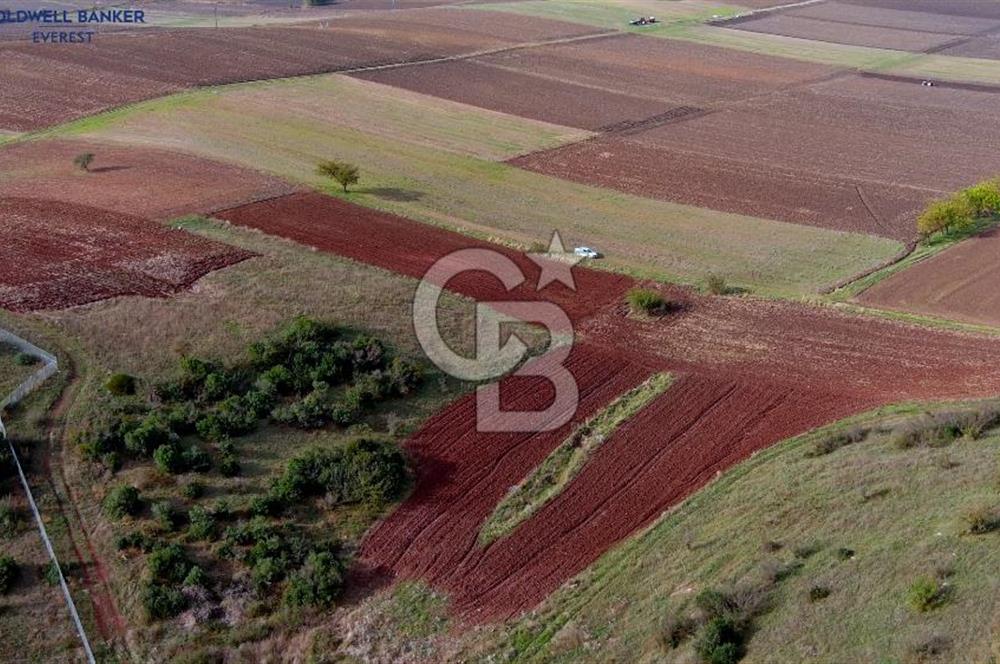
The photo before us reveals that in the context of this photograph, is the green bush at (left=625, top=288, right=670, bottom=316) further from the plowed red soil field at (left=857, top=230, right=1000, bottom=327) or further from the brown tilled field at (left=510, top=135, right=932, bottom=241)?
the brown tilled field at (left=510, top=135, right=932, bottom=241)

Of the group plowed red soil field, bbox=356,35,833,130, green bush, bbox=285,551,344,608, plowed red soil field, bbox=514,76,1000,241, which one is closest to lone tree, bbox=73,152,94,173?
plowed red soil field, bbox=514,76,1000,241

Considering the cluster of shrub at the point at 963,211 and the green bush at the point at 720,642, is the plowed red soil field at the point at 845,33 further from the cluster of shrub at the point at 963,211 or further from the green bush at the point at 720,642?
the green bush at the point at 720,642

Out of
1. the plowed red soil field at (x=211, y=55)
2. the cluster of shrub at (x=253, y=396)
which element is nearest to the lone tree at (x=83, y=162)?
the plowed red soil field at (x=211, y=55)

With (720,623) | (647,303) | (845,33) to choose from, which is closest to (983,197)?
(647,303)

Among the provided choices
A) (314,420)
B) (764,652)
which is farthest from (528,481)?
(764,652)

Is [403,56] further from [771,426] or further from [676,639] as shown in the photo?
[676,639]

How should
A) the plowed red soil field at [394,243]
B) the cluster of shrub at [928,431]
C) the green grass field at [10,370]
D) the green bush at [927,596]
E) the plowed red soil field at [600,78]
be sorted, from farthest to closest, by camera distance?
the plowed red soil field at [600,78]
the plowed red soil field at [394,243]
the green grass field at [10,370]
the cluster of shrub at [928,431]
the green bush at [927,596]
